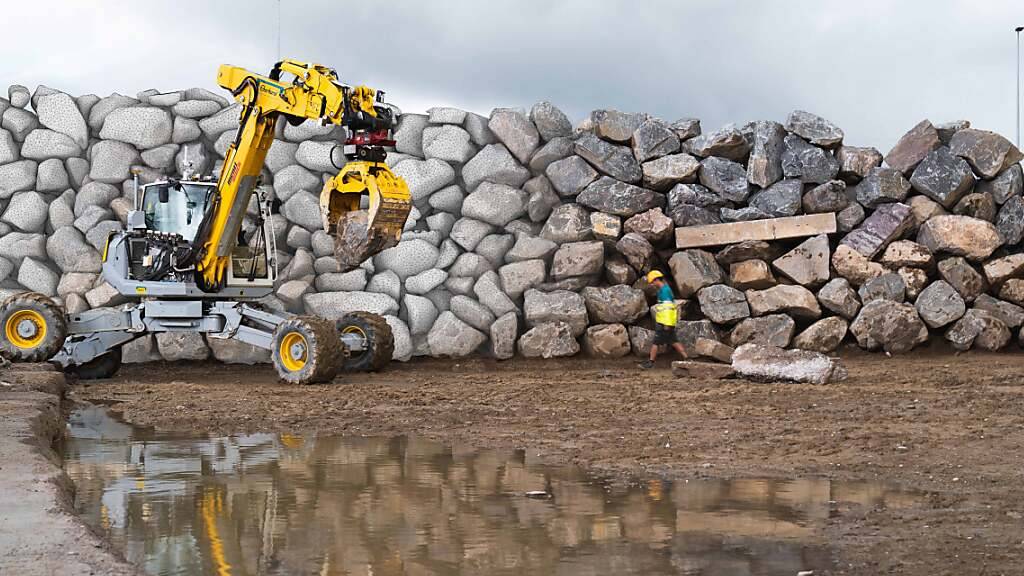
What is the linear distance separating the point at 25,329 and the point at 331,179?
420 cm

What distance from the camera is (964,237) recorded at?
14.6m

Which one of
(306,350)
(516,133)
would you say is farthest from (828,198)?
(306,350)

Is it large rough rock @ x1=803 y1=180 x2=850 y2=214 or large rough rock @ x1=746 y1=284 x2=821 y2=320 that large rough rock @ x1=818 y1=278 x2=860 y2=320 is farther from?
large rough rock @ x1=803 y1=180 x2=850 y2=214

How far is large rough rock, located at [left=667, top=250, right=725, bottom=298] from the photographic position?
1495cm

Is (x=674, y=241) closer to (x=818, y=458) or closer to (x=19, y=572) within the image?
(x=818, y=458)

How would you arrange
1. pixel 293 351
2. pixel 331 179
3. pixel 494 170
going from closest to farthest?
1. pixel 331 179
2. pixel 293 351
3. pixel 494 170

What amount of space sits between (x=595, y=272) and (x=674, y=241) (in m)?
1.12

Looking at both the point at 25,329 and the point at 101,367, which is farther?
the point at 101,367

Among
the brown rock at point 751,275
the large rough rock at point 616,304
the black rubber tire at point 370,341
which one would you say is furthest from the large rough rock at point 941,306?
the black rubber tire at point 370,341

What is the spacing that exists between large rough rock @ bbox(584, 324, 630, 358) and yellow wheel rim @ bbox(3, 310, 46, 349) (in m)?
6.36

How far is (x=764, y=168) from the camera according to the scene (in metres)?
15.1

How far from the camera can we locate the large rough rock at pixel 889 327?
14.5 metres

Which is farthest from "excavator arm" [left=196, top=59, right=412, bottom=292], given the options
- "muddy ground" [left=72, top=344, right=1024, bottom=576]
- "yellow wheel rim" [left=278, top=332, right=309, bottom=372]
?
"muddy ground" [left=72, top=344, right=1024, bottom=576]

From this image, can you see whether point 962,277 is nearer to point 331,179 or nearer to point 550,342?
point 550,342
